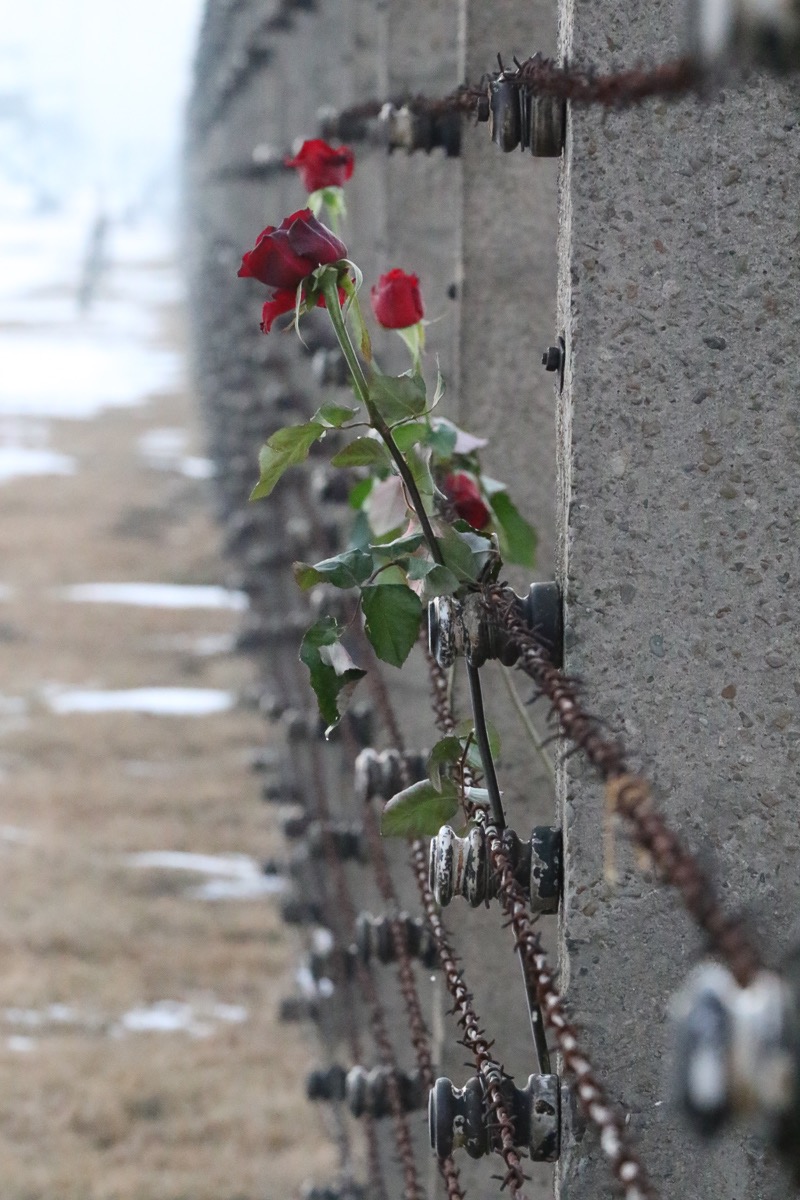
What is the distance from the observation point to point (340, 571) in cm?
194

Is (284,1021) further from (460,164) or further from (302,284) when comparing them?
(302,284)

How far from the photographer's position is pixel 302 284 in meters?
1.87

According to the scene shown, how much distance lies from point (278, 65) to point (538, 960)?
7.89 meters

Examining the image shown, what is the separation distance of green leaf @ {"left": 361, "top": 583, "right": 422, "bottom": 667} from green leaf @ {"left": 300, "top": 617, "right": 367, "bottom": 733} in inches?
1.5

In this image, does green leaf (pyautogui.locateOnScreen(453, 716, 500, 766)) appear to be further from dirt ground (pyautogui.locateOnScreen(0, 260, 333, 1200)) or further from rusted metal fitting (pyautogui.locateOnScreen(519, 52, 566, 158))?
dirt ground (pyautogui.locateOnScreen(0, 260, 333, 1200))

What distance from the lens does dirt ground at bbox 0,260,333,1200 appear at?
215 inches

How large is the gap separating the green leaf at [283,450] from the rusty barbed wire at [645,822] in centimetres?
32

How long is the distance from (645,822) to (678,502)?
2.12 ft

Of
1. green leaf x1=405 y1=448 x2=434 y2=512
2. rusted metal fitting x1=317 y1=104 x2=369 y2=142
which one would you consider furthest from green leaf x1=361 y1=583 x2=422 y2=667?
rusted metal fitting x1=317 y1=104 x2=369 y2=142

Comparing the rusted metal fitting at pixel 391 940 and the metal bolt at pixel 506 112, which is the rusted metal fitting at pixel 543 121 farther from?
the rusted metal fitting at pixel 391 940

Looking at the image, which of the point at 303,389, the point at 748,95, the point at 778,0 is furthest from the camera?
the point at 303,389

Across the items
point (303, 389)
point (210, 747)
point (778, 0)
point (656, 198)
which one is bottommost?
point (210, 747)

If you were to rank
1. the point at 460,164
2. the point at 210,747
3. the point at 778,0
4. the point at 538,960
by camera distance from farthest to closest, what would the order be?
the point at 210,747 → the point at 460,164 → the point at 538,960 → the point at 778,0

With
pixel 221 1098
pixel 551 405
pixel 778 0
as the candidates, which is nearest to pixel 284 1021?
pixel 221 1098
